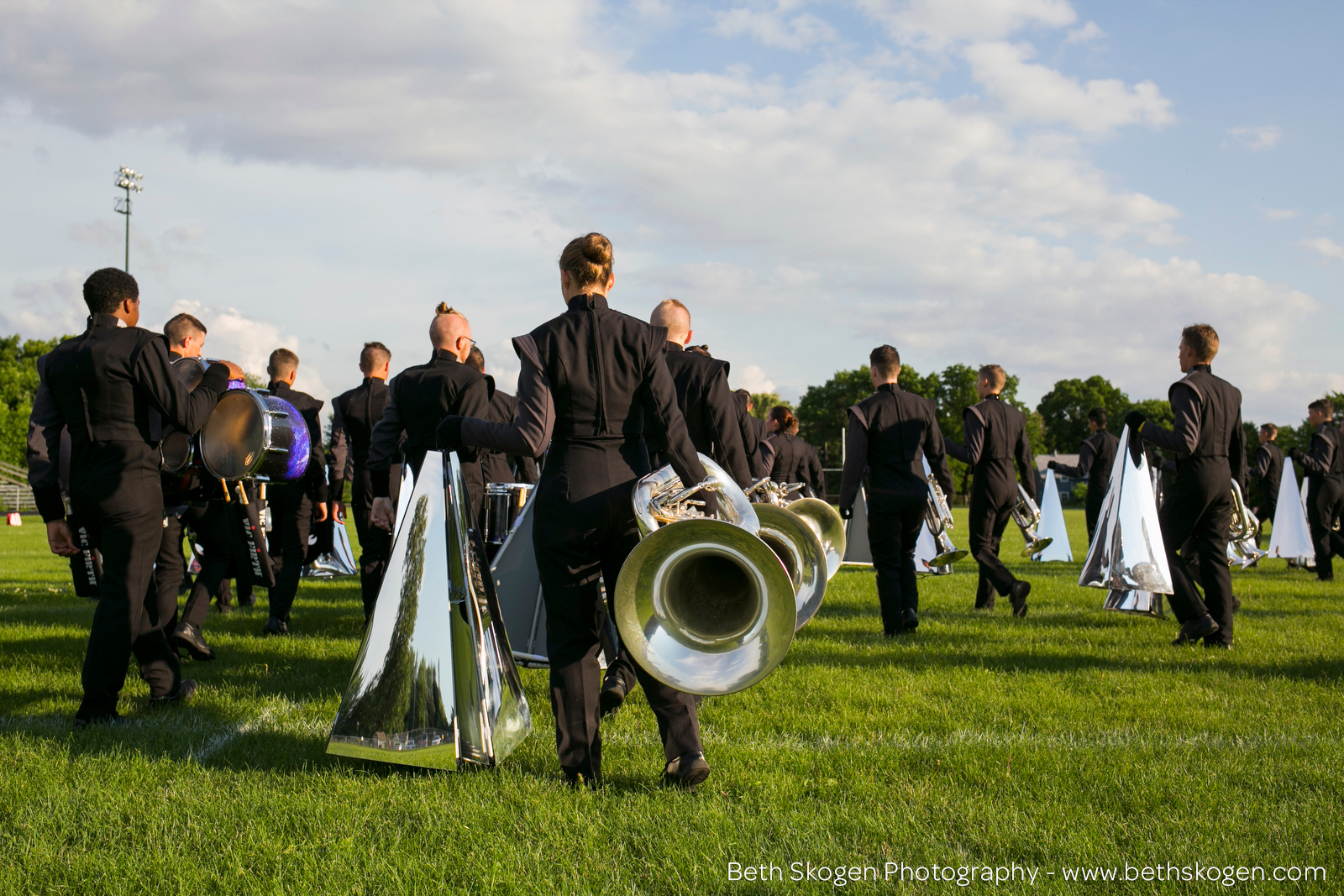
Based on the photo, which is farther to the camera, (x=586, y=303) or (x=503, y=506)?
(x=503, y=506)

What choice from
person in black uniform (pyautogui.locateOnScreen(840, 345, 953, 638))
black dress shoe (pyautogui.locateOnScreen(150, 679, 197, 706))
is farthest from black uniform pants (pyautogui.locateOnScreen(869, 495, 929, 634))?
black dress shoe (pyautogui.locateOnScreen(150, 679, 197, 706))

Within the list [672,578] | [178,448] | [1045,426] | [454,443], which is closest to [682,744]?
[672,578]

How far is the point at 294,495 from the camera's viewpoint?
341 inches

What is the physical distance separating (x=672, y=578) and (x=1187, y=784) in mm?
2187

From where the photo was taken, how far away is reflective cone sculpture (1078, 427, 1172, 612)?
7.33m

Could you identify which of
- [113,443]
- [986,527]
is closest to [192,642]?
[113,443]

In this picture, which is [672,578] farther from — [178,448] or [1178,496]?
[1178,496]

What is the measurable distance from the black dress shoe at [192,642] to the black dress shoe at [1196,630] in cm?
696

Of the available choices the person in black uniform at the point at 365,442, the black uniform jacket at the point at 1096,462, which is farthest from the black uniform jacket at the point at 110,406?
the black uniform jacket at the point at 1096,462

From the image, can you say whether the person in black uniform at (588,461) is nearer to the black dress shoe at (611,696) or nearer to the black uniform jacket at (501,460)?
the black dress shoe at (611,696)

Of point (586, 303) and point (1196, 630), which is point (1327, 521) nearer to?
point (1196, 630)

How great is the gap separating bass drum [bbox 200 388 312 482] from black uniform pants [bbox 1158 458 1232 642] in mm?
6364

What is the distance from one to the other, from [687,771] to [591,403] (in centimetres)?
147

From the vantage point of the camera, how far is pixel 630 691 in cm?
570
